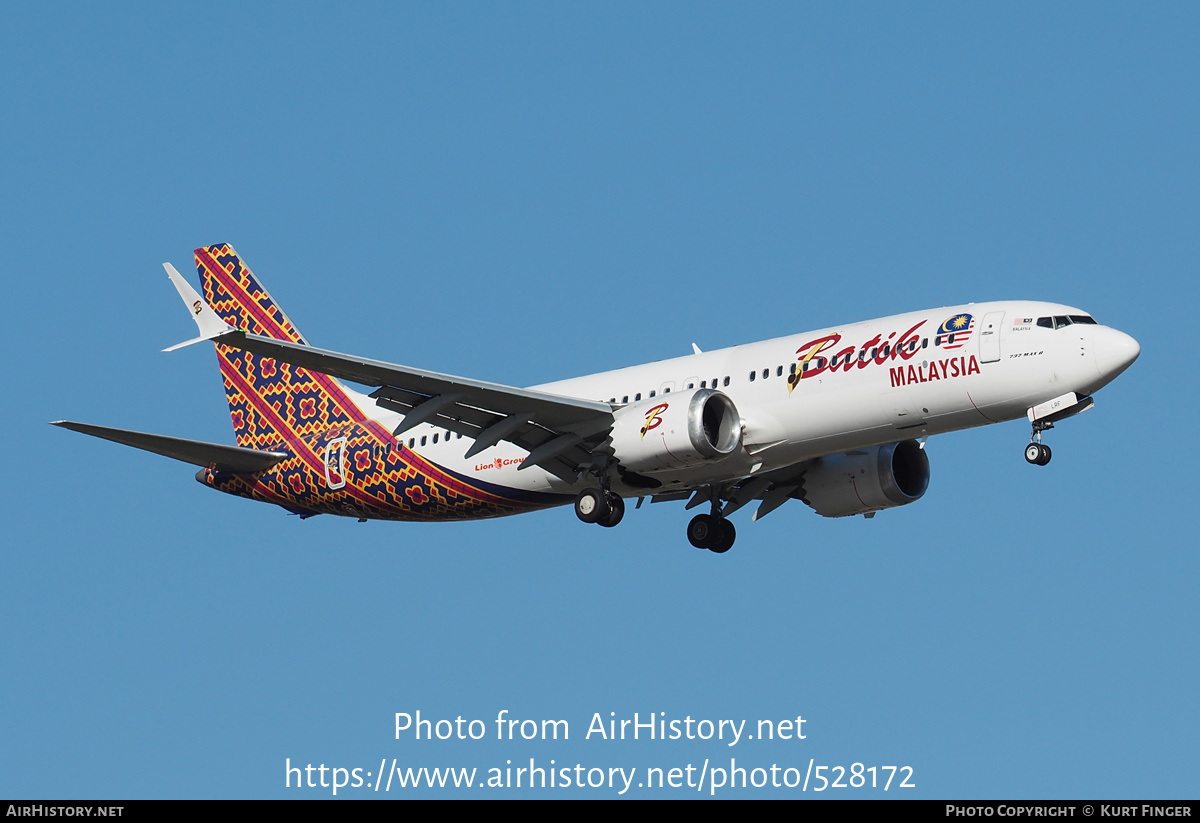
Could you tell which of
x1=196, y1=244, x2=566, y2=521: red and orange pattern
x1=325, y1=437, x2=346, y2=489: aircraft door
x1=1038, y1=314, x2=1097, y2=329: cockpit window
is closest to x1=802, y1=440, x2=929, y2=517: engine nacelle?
x1=1038, y1=314, x2=1097, y2=329: cockpit window

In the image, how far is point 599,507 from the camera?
3897cm

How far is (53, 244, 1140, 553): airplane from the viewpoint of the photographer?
118 ft

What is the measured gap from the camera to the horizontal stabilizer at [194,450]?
123 ft

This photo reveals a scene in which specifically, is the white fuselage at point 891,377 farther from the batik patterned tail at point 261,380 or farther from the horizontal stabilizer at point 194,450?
the horizontal stabilizer at point 194,450

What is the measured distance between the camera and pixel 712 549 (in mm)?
43156

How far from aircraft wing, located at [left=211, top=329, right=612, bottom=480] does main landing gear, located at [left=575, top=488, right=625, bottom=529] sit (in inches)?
31.4

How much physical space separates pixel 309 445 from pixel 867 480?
15015 mm

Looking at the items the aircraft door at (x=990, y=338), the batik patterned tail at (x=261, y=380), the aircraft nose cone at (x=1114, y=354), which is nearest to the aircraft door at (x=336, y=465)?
the batik patterned tail at (x=261, y=380)

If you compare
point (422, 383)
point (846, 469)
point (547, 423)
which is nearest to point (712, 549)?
point (846, 469)

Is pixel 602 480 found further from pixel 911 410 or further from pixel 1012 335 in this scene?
pixel 1012 335

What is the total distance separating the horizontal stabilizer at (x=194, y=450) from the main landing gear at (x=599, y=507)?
9677mm

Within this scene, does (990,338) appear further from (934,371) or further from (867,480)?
(867,480)

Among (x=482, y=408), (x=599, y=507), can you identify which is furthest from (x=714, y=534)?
(x=482, y=408)

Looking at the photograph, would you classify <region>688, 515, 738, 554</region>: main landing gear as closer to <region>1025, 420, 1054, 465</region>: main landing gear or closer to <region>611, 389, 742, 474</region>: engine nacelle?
<region>611, 389, 742, 474</region>: engine nacelle
